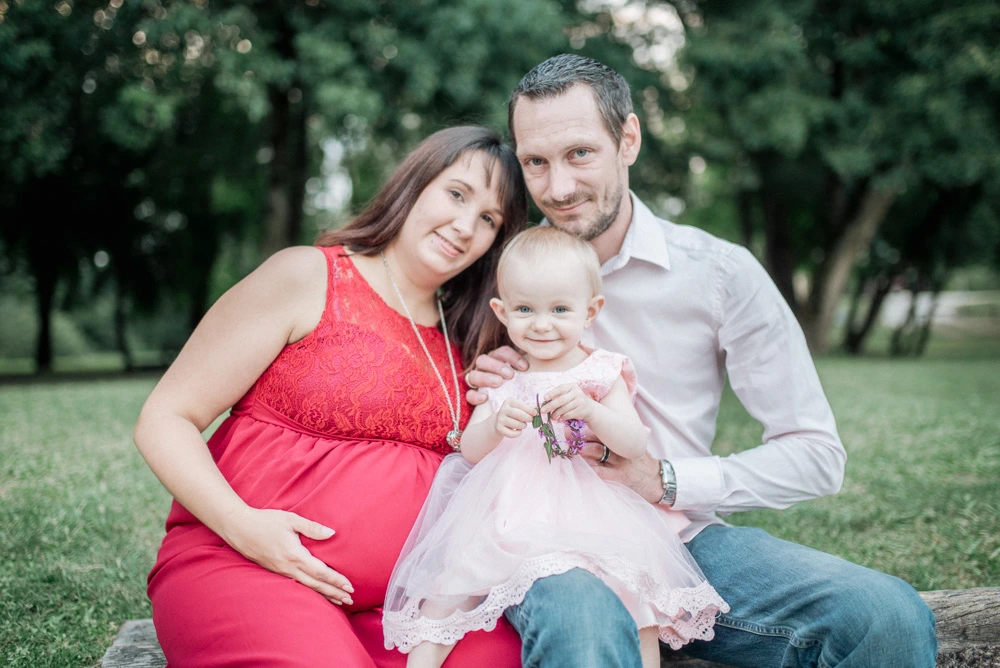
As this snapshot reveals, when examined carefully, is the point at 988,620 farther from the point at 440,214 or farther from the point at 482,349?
the point at 440,214

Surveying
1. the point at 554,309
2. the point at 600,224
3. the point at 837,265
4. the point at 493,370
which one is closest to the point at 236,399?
the point at 493,370

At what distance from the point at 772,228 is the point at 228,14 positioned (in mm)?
12929

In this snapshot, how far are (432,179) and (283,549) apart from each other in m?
1.41

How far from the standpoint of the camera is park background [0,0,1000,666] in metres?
4.19

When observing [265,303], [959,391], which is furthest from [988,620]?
[959,391]

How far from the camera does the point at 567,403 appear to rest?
217 cm

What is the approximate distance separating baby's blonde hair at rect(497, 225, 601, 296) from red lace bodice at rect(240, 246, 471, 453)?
1.49 feet

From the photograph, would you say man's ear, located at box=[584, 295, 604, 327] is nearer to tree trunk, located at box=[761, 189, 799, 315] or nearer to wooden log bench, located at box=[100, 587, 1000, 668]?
wooden log bench, located at box=[100, 587, 1000, 668]

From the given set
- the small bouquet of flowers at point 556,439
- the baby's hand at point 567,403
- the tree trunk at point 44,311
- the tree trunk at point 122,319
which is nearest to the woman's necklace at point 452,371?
the small bouquet of flowers at point 556,439

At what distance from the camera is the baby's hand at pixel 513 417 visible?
2.18m

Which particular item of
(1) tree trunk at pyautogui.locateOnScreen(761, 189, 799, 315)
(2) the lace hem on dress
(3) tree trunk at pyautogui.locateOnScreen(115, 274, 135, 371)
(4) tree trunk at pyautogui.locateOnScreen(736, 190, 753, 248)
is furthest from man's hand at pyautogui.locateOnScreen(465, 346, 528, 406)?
(4) tree trunk at pyautogui.locateOnScreen(736, 190, 753, 248)

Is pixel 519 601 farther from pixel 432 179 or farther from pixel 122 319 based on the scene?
pixel 122 319

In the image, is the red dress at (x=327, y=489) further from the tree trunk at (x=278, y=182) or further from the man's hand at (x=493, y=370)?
the tree trunk at (x=278, y=182)

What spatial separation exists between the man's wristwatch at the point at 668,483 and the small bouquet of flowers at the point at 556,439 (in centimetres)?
37
